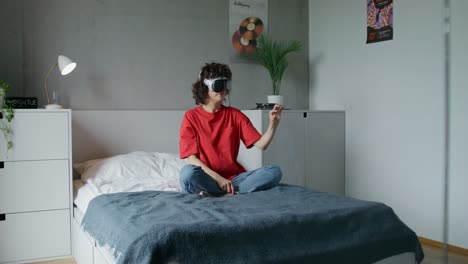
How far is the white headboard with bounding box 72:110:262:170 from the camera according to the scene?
3.22 meters

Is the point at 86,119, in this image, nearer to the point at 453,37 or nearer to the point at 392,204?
the point at 392,204

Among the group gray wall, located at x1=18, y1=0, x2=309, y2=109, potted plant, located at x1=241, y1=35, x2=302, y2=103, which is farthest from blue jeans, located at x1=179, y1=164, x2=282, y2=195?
potted plant, located at x1=241, y1=35, x2=302, y2=103

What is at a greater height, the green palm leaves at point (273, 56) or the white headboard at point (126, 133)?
the green palm leaves at point (273, 56)

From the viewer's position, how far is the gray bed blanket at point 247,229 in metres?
Answer: 1.52

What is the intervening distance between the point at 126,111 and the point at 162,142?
36 centimetres

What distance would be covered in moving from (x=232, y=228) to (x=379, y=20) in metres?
2.49

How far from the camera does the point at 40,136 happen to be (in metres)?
2.74

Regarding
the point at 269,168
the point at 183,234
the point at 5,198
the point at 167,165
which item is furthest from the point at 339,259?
the point at 5,198

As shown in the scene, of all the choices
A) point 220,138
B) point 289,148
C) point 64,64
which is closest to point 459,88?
point 220,138

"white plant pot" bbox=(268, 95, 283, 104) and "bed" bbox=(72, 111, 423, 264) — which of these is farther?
"white plant pot" bbox=(268, 95, 283, 104)

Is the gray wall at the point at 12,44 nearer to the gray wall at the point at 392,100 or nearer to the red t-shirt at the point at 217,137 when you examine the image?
the red t-shirt at the point at 217,137

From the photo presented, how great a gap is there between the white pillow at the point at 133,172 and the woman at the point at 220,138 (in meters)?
0.26

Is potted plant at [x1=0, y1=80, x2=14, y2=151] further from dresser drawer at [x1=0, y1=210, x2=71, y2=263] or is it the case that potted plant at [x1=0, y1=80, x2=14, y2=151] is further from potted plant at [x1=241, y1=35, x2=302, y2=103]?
potted plant at [x1=241, y1=35, x2=302, y2=103]

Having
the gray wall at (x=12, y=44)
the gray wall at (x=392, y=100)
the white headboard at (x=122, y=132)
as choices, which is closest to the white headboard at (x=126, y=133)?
the white headboard at (x=122, y=132)
